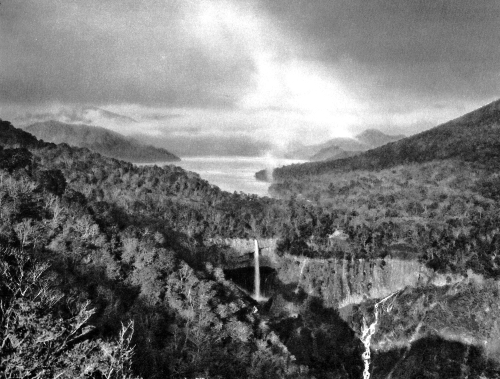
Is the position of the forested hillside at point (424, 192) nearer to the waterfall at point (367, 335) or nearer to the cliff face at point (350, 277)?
the cliff face at point (350, 277)

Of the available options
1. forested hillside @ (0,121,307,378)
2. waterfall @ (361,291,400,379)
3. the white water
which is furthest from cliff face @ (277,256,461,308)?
forested hillside @ (0,121,307,378)

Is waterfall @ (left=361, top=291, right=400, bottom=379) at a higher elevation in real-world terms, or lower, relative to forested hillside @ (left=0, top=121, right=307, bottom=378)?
lower

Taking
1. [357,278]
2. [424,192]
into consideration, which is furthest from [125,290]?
[424,192]

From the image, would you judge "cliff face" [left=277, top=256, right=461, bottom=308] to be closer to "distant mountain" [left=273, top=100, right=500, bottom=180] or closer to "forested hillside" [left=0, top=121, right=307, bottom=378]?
"forested hillside" [left=0, top=121, right=307, bottom=378]

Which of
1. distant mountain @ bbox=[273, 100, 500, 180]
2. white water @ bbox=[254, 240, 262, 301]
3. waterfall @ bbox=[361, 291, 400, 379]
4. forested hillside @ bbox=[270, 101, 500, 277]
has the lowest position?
waterfall @ bbox=[361, 291, 400, 379]

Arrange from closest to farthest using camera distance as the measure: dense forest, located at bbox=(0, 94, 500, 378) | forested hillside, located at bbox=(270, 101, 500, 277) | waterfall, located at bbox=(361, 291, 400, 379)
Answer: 1. dense forest, located at bbox=(0, 94, 500, 378)
2. waterfall, located at bbox=(361, 291, 400, 379)
3. forested hillside, located at bbox=(270, 101, 500, 277)

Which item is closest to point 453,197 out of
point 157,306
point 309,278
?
point 309,278

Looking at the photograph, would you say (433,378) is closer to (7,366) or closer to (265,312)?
(265,312)

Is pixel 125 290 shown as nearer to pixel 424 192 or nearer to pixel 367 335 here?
pixel 367 335

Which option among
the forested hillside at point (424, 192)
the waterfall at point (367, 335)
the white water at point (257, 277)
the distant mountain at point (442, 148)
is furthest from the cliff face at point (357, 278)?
the distant mountain at point (442, 148)
